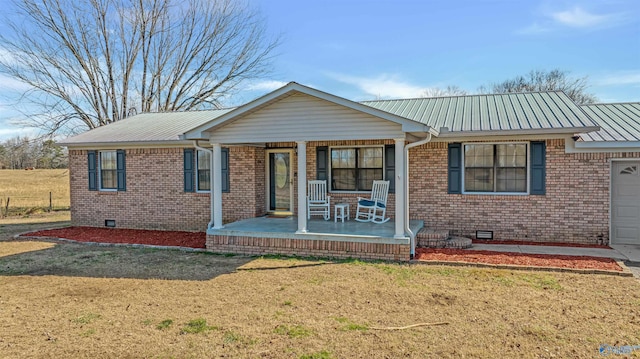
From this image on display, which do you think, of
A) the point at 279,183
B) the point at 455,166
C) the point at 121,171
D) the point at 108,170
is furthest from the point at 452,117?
the point at 108,170

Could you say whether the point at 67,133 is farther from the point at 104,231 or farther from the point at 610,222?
the point at 610,222

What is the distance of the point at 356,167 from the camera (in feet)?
34.0

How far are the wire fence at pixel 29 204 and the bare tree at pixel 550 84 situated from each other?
31.5 metres

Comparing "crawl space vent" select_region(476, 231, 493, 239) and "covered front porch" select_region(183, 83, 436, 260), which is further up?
"covered front porch" select_region(183, 83, 436, 260)

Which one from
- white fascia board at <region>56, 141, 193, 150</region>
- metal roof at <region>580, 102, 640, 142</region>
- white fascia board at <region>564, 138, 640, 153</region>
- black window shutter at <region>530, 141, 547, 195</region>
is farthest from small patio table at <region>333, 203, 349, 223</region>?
metal roof at <region>580, 102, 640, 142</region>

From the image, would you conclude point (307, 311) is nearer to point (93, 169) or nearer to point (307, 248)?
point (307, 248)

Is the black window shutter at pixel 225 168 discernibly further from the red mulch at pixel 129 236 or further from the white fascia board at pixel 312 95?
the white fascia board at pixel 312 95

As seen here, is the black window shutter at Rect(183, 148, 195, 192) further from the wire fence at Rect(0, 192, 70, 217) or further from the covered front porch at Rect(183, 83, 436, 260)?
the wire fence at Rect(0, 192, 70, 217)

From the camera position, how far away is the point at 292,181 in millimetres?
11102

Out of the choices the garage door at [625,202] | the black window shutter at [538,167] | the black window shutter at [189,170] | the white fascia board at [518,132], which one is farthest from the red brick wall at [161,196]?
the garage door at [625,202]

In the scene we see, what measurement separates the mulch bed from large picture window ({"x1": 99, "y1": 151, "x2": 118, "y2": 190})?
1346 millimetres

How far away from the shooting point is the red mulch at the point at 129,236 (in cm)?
A: 970

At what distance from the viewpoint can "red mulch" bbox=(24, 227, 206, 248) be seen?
970cm

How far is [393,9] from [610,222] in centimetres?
730
